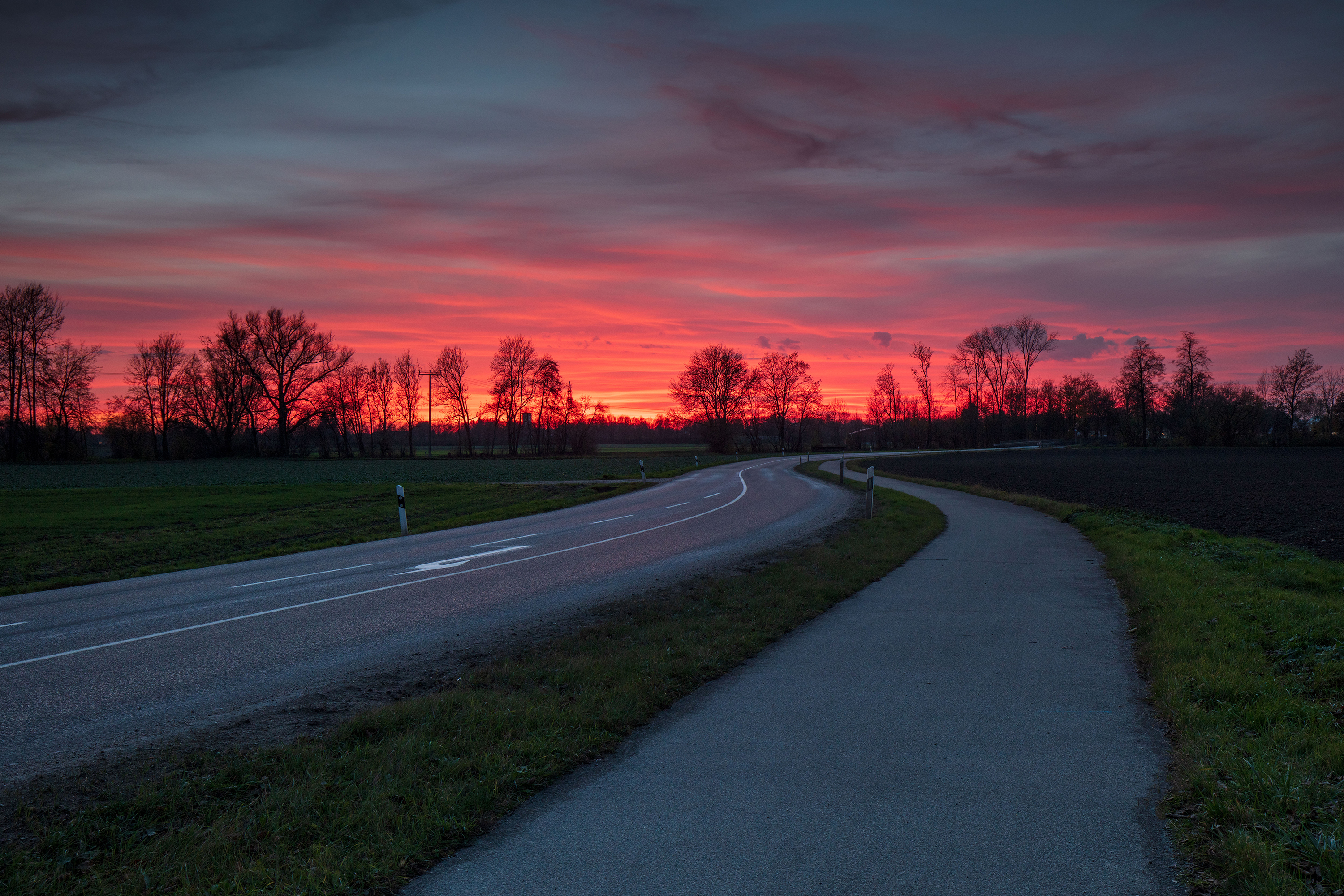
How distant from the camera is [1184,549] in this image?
13.2m

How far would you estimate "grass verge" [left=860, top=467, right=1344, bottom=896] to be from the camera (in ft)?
11.0

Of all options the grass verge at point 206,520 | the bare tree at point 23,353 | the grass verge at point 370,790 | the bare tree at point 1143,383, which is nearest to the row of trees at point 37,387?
the bare tree at point 23,353

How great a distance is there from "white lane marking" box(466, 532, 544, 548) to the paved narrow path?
9.07 metres

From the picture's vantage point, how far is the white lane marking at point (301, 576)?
11.1 metres

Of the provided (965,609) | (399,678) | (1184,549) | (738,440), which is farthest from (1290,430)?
(399,678)

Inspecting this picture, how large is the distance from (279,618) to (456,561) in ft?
14.5

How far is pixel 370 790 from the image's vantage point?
4.16 m

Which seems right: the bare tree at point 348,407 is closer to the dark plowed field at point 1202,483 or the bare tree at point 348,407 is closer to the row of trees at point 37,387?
the row of trees at point 37,387

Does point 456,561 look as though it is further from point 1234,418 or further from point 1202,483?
point 1234,418

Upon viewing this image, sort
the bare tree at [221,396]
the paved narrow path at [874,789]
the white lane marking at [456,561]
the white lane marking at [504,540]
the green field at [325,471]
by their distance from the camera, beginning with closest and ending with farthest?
the paved narrow path at [874,789]
the white lane marking at [456,561]
the white lane marking at [504,540]
the green field at [325,471]
the bare tree at [221,396]

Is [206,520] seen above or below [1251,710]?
below

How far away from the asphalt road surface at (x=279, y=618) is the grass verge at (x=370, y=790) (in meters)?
1.26

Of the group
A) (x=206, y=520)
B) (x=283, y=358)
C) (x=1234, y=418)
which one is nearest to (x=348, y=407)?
(x=283, y=358)

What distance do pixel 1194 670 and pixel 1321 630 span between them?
6.55 feet
